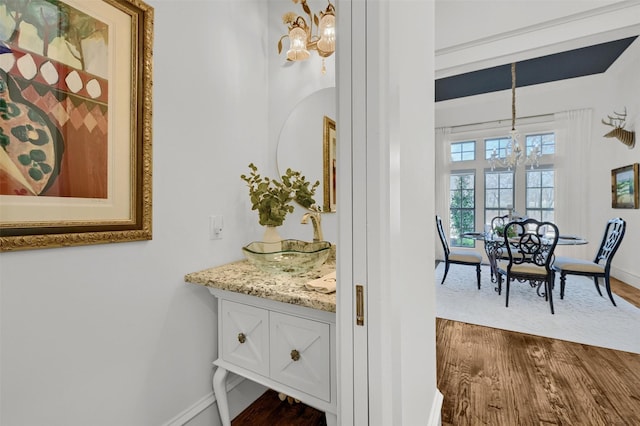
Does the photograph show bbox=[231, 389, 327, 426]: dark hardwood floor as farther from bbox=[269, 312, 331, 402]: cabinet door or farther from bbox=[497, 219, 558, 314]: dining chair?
bbox=[497, 219, 558, 314]: dining chair

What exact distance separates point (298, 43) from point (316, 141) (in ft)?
1.76

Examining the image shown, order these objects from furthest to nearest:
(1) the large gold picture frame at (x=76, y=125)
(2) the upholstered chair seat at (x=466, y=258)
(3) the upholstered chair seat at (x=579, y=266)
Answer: (2) the upholstered chair seat at (x=466, y=258), (3) the upholstered chair seat at (x=579, y=266), (1) the large gold picture frame at (x=76, y=125)

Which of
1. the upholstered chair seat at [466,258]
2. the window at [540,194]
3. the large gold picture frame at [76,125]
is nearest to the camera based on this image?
the large gold picture frame at [76,125]

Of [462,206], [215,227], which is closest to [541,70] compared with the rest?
[462,206]

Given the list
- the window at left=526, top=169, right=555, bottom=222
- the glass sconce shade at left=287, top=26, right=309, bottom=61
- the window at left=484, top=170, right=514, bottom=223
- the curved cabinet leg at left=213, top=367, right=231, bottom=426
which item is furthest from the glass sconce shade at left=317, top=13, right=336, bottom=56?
the window at left=526, top=169, right=555, bottom=222

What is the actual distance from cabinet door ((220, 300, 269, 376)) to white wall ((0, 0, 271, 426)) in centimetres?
18

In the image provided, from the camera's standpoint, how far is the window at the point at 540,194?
4.80m

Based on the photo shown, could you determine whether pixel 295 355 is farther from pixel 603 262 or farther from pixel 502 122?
pixel 502 122

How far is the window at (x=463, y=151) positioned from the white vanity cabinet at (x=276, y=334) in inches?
207

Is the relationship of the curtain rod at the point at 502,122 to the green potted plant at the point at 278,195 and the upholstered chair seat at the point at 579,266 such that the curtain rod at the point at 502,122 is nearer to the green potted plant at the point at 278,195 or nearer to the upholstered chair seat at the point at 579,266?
the upholstered chair seat at the point at 579,266

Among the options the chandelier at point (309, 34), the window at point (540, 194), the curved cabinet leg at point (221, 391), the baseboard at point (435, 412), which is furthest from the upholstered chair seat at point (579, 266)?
the curved cabinet leg at point (221, 391)

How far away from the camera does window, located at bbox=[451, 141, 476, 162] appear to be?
5.45 meters

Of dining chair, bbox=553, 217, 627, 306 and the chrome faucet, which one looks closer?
the chrome faucet

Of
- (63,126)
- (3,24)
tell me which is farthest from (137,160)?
(3,24)
